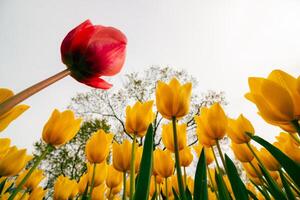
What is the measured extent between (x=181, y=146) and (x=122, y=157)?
18.2 inches

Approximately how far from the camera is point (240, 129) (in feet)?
5.15

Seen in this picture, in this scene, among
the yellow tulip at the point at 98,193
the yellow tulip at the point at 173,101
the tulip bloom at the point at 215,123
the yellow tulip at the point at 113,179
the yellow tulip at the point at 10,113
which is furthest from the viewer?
the yellow tulip at the point at 98,193

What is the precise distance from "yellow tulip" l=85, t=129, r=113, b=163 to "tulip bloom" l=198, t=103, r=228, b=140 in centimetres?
76

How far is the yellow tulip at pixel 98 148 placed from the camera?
1.67m

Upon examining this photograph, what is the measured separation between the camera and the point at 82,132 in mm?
16828

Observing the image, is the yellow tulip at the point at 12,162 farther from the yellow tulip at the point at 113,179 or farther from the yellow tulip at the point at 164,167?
the yellow tulip at the point at 164,167

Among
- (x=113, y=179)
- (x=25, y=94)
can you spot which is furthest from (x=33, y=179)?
(x=25, y=94)

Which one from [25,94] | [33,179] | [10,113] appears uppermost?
[33,179]

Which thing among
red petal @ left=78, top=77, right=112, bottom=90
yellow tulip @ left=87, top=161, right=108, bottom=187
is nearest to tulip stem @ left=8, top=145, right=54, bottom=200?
red petal @ left=78, top=77, right=112, bottom=90

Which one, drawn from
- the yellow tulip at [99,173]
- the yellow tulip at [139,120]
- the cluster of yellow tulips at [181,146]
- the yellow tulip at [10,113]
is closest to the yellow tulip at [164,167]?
the cluster of yellow tulips at [181,146]

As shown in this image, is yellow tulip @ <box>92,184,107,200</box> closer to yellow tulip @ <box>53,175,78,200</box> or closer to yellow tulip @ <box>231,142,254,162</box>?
yellow tulip @ <box>53,175,78,200</box>

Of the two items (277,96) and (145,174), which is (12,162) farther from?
(277,96)

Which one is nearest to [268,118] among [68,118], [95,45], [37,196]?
[95,45]

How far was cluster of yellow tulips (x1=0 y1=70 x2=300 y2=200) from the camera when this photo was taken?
→ 2.92 ft
